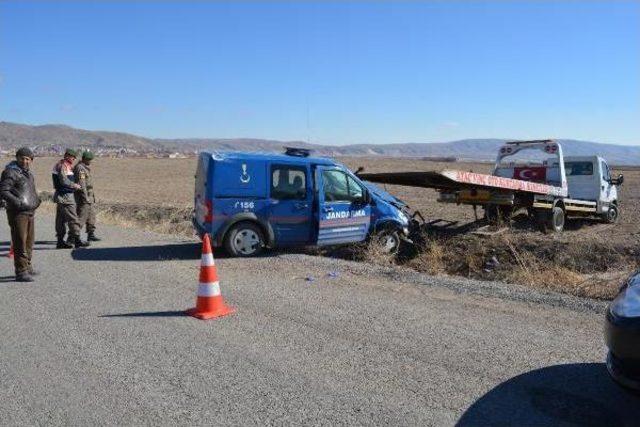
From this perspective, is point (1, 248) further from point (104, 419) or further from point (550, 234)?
point (550, 234)

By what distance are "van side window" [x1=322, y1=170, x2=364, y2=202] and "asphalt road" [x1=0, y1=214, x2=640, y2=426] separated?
2.70 metres

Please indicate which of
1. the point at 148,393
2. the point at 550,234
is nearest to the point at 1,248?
the point at 148,393

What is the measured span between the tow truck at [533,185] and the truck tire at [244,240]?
3.42 m

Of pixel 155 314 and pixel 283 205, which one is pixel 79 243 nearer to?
pixel 283 205

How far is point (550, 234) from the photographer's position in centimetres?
1439

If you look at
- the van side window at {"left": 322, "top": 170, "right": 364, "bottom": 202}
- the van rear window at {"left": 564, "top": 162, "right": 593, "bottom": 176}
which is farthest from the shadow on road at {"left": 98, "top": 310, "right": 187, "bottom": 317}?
the van rear window at {"left": 564, "top": 162, "right": 593, "bottom": 176}

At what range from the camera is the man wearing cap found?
1163 cm

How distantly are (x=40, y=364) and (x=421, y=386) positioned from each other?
10.4 ft

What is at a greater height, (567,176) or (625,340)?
(567,176)

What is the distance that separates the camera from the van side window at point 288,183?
1080 cm

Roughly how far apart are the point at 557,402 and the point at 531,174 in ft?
42.8

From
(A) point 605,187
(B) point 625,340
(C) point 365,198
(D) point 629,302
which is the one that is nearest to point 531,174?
(A) point 605,187

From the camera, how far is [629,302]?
420 centimetres

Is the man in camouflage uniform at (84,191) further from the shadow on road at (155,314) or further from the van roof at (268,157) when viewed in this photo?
the shadow on road at (155,314)
